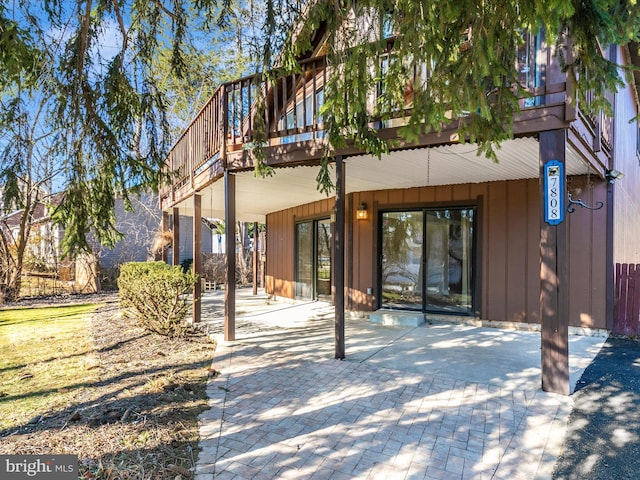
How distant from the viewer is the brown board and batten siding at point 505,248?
18.6ft

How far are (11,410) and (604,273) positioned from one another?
23.6ft

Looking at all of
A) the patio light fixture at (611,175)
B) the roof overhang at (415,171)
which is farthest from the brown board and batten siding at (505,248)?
the roof overhang at (415,171)

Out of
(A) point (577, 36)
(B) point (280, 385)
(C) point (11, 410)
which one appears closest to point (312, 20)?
(A) point (577, 36)

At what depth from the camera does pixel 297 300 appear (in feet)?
31.2

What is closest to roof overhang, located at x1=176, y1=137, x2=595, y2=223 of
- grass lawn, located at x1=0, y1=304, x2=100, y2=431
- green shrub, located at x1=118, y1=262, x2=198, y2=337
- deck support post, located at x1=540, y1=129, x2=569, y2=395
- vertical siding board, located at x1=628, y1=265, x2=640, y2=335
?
deck support post, located at x1=540, y1=129, x2=569, y2=395

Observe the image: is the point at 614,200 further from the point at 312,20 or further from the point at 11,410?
the point at 11,410

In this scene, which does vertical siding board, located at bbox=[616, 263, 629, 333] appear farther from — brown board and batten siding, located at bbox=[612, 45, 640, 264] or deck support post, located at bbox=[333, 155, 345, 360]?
deck support post, located at bbox=[333, 155, 345, 360]

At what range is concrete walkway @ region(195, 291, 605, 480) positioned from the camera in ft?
7.78

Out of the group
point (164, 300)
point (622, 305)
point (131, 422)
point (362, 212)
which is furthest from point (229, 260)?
point (622, 305)

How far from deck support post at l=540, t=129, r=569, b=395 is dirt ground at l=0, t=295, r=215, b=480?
3044 millimetres

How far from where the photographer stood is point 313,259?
30.0 feet

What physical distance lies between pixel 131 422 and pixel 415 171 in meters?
4.56

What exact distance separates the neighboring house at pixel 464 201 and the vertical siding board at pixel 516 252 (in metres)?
0.01

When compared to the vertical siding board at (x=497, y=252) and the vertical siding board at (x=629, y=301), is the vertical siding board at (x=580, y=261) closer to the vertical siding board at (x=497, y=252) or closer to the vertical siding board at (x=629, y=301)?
the vertical siding board at (x=629, y=301)
